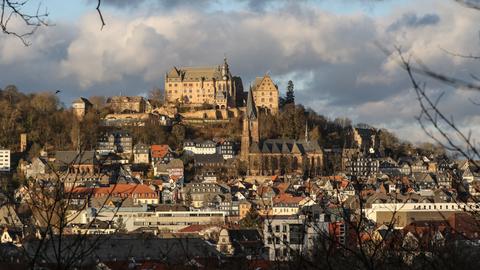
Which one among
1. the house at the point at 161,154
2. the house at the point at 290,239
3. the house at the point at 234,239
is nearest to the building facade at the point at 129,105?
the house at the point at 161,154

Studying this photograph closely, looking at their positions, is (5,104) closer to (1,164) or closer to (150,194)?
(1,164)

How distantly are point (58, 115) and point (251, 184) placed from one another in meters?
19.8

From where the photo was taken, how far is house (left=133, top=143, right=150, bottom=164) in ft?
274

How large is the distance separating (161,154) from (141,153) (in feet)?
8.49

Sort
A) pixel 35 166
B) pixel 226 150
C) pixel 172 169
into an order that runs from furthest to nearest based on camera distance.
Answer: pixel 226 150, pixel 172 169, pixel 35 166

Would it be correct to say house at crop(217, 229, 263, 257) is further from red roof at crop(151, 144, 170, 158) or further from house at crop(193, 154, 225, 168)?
red roof at crop(151, 144, 170, 158)

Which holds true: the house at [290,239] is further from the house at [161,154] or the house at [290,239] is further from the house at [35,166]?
the house at [161,154]

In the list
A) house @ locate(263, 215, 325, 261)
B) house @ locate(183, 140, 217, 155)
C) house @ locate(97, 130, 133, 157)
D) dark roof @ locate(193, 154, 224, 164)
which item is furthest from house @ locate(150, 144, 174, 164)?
house @ locate(263, 215, 325, 261)

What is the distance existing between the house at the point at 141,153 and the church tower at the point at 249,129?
304 inches

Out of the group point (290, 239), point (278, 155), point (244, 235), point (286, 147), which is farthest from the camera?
point (286, 147)

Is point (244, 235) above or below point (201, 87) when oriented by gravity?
below

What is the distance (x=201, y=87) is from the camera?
95.2 m

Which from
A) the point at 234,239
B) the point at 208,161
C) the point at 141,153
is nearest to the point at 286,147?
the point at 208,161

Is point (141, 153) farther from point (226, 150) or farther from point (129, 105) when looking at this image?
point (129, 105)
